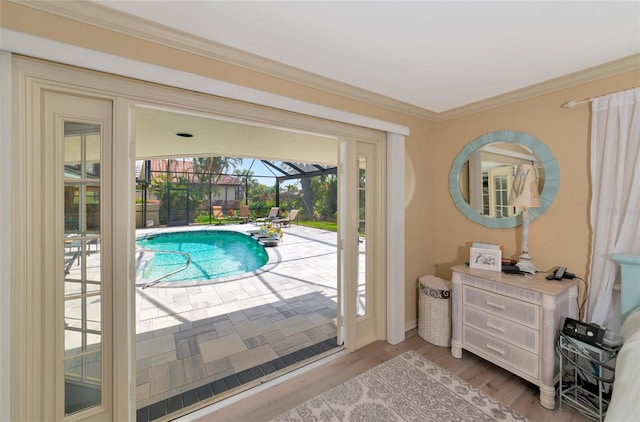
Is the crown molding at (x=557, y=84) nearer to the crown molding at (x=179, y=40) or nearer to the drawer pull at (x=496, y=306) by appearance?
the crown molding at (x=179, y=40)

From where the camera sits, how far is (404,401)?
1.88 metres

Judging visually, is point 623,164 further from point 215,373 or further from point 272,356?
point 215,373

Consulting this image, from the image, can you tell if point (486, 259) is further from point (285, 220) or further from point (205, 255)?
point (285, 220)

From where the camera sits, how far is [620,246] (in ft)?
6.07

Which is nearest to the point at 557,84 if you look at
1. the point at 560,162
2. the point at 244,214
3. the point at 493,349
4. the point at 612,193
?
the point at 560,162

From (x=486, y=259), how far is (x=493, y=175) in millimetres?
906

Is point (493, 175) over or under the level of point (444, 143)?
under

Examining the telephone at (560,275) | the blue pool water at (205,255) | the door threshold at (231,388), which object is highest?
the telephone at (560,275)

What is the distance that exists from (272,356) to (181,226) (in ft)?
37.1

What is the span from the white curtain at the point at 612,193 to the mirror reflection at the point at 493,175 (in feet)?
1.30

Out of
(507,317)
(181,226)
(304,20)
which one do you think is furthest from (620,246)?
(181,226)

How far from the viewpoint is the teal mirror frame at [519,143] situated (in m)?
2.23

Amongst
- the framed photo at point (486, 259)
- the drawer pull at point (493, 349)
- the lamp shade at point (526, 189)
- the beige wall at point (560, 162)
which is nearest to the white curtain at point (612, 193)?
the beige wall at point (560, 162)

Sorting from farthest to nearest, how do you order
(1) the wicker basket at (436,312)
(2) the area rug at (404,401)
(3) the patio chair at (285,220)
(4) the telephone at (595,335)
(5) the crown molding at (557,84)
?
(3) the patio chair at (285,220)
(1) the wicker basket at (436,312)
(5) the crown molding at (557,84)
(2) the area rug at (404,401)
(4) the telephone at (595,335)
